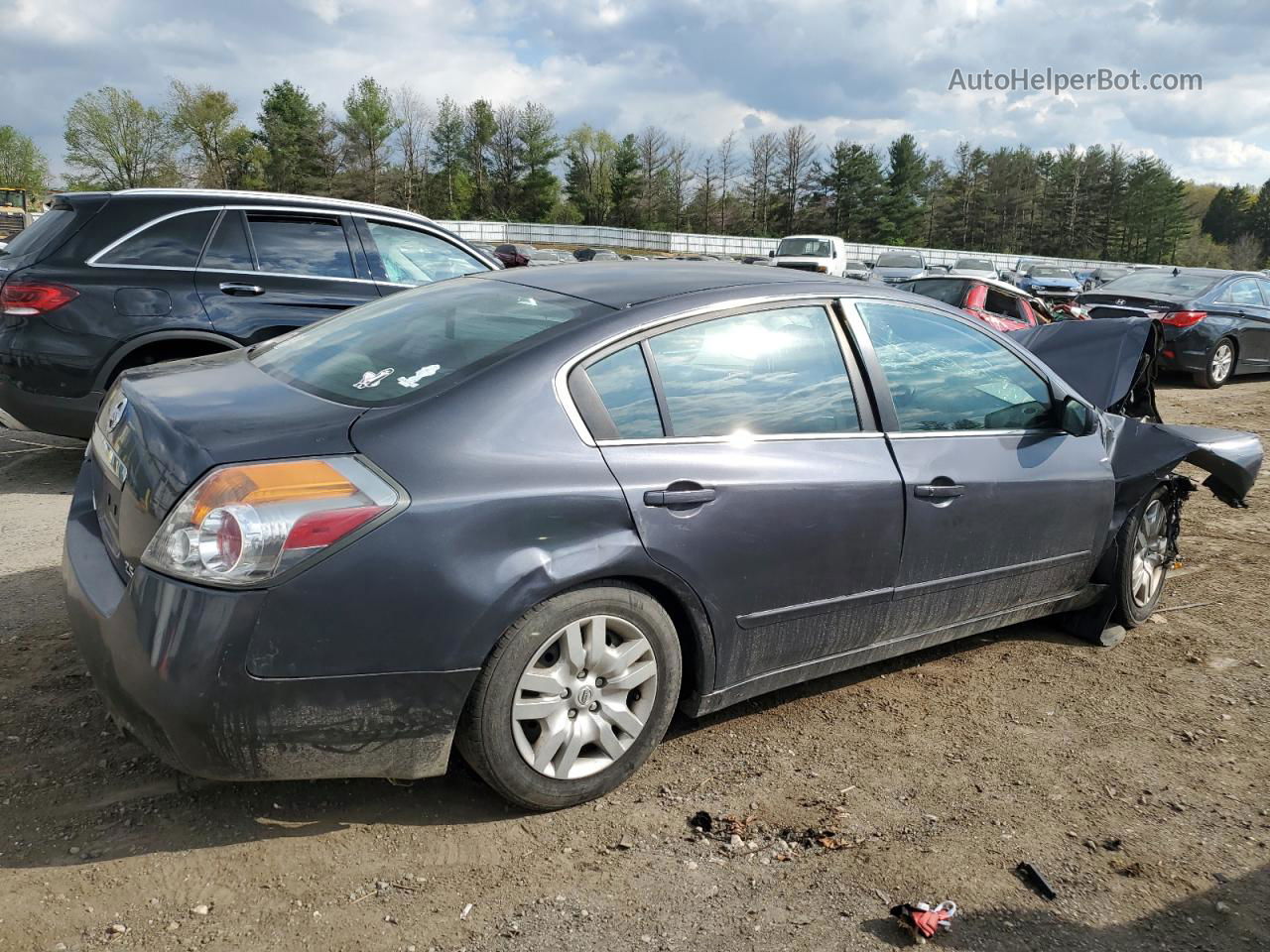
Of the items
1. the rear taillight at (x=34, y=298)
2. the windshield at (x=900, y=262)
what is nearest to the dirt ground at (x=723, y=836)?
the rear taillight at (x=34, y=298)

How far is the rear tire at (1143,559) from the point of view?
14.2ft

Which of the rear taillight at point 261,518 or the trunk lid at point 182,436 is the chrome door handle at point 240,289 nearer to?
the trunk lid at point 182,436

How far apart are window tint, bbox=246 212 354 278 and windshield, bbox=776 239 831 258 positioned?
20.2m

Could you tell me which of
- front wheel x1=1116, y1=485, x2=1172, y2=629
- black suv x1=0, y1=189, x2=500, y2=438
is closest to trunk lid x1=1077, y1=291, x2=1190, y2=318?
front wheel x1=1116, y1=485, x2=1172, y2=629

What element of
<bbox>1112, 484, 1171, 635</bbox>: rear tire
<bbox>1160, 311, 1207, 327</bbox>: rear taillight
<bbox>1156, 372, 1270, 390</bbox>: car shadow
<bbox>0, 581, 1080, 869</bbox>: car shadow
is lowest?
<bbox>1156, 372, 1270, 390</bbox>: car shadow

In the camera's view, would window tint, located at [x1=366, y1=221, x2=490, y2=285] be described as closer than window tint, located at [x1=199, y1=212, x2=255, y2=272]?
No

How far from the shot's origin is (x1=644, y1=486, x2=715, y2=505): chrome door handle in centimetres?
283

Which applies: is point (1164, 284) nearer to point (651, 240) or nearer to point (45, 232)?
point (45, 232)

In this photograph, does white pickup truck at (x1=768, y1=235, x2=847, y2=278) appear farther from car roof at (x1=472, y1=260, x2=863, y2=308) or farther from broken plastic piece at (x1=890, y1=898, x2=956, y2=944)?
broken plastic piece at (x1=890, y1=898, x2=956, y2=944)

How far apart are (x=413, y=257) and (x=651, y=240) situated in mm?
55870

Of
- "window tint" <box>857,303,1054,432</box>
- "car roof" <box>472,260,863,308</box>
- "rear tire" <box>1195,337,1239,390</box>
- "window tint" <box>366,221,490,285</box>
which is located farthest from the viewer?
"rear tire" <box>1195,337,1239,390</box>

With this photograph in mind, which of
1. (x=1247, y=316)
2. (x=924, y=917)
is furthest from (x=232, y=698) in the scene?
(x=1247, y=316)

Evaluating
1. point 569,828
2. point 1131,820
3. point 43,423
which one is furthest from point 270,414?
point 43,423

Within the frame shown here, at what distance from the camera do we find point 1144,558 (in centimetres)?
451
